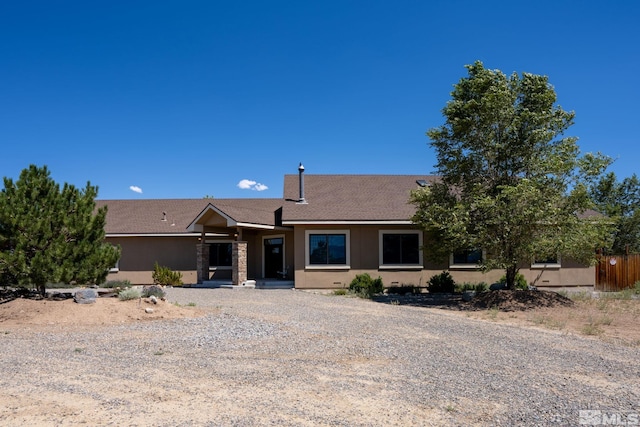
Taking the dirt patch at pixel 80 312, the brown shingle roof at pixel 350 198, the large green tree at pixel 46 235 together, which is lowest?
the dirt patch at pixel 80 312

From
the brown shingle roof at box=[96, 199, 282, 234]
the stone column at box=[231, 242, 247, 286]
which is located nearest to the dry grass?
the stone column at box=[231, 242, 247, 286]

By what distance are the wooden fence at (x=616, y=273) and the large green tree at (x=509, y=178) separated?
7.75 metres

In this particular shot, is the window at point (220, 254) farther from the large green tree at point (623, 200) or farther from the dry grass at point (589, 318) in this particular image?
the large green tree at point (623, 200)

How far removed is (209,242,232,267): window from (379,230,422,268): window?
815 cm

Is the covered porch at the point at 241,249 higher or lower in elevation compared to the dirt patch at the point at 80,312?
higher

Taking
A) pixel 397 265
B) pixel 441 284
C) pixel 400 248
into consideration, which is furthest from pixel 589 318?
pixel 400 248

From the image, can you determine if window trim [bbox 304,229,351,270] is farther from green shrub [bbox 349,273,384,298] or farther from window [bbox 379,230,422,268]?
window [bbox 379,230,422,268]

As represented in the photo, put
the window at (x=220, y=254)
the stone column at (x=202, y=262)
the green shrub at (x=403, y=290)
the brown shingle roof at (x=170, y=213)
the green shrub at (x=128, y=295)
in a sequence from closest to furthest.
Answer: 1. the green shrub at (x=128, y=295)
2. the green shrub at (x=403, y=290)
3. the brown shingle roof at (x=170, y=213)
4. the stone column at (x=202, y=262)
5. the window at (x=220, y=254)

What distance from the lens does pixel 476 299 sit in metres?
16.1

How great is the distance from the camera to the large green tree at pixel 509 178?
14.9 m

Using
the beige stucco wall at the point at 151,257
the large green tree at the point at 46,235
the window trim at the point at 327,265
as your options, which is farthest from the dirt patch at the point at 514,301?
the beige stucco wall at the point at 151,257

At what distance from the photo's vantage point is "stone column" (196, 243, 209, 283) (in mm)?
22234

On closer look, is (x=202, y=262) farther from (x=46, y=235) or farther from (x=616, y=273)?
(x=616, y=273)

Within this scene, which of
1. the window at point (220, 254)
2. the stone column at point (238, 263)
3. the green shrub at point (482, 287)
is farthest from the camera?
the window at point (220, 254)
